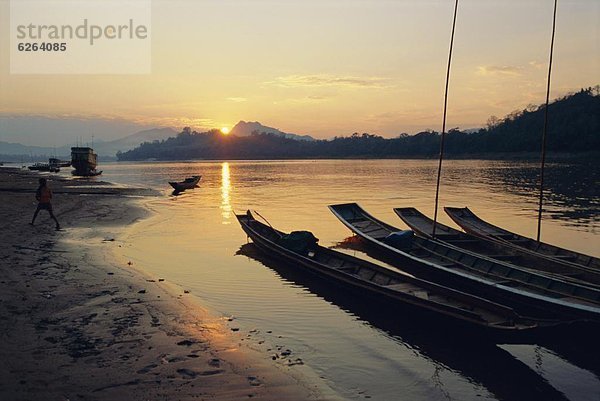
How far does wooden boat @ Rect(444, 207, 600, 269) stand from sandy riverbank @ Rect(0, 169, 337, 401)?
34.5 ft

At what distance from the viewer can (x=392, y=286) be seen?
11.7m

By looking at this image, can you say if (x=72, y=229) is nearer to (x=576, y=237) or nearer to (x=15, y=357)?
(x=15, y=357)

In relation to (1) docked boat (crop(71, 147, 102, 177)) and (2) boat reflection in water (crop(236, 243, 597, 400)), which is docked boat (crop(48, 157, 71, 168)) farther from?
(2) boat reflection in water (crop(236, 243, 597, 400))

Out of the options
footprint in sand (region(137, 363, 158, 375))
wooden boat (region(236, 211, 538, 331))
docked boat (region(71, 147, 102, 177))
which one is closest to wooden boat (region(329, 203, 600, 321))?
wooden boat (region(236, 211, 538, 331))

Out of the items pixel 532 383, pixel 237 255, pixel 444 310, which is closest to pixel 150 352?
pixel 444 310

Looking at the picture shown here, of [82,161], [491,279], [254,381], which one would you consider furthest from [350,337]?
[82,161]

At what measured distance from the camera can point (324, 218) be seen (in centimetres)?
3022

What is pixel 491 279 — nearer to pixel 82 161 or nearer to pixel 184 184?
pixel 184 184

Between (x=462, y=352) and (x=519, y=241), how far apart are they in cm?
994

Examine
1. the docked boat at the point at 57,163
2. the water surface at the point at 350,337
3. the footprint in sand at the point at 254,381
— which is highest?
the footprint in sand at the point at 254,381

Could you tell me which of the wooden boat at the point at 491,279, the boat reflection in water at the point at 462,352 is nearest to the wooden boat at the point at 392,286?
the boat reflection in water at the point at 462,352

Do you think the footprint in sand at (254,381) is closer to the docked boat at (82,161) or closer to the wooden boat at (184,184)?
the wooden boat at (184,184)

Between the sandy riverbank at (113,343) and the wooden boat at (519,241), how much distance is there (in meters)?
10.5

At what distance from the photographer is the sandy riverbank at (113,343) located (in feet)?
22.3
